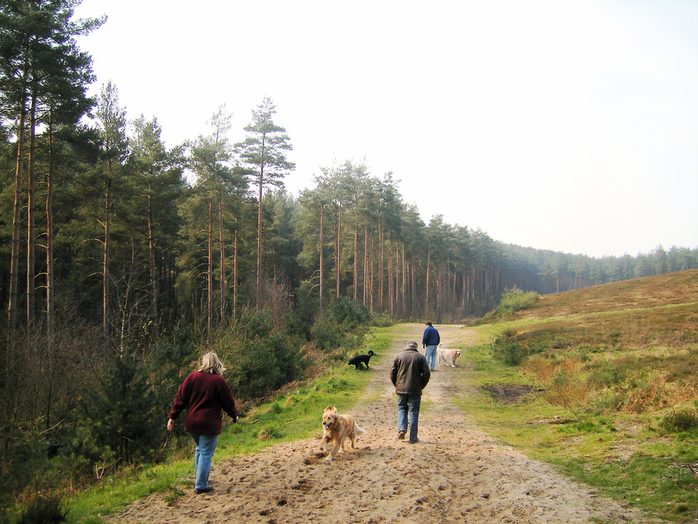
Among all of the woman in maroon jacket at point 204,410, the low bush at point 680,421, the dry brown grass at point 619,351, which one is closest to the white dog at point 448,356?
the dry brown grass at point 619,351

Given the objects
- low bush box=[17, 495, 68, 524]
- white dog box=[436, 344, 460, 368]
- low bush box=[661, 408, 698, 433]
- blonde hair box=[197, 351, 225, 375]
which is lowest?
white dog box=[436, 344, 460, 368]

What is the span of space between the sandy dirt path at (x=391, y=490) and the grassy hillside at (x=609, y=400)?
717mm

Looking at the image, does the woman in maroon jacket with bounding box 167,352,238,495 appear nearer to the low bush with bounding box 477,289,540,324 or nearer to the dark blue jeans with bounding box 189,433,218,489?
the dark blue jeans with bounding box 189,433,218,489

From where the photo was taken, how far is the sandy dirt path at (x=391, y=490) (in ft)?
18.2

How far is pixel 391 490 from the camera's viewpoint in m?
6.38

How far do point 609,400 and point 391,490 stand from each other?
712 cm

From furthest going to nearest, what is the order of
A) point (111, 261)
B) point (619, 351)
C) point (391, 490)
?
1. point (111, 261)
2. point (619, 351)
3. point (391, 490)

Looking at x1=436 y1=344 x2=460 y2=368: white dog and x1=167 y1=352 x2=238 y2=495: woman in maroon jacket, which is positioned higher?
x1=167 y1=352 x2=238 y2=495: woman in maroon jacket

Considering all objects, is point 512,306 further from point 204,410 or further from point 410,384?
point 204,410

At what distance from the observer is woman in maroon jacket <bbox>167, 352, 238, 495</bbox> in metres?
6.22

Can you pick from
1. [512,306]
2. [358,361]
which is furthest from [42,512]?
[512,306]

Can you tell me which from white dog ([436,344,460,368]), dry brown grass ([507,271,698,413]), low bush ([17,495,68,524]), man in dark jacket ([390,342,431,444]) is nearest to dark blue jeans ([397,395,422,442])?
man in dark jacket ([390,342,431,444])

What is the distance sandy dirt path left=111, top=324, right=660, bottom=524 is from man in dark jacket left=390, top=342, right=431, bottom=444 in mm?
351

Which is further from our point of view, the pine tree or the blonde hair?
the pine tree
